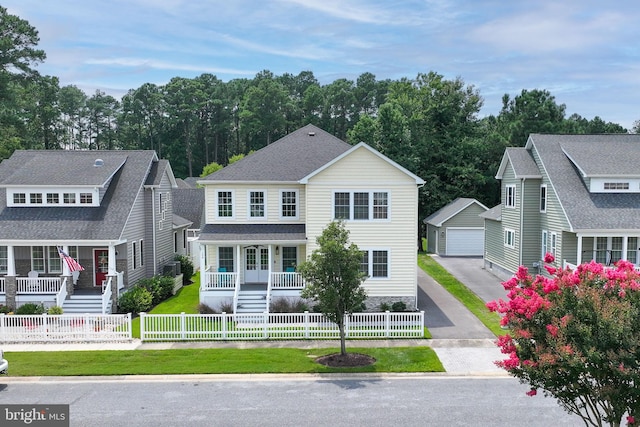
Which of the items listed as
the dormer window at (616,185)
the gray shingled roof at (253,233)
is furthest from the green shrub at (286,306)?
the dormer window at (616,185)

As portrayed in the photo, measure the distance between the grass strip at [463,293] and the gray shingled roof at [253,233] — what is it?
873cm

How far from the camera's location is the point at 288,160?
28375mm

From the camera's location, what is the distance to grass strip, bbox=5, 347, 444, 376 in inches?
679

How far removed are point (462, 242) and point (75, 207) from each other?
95.4ft

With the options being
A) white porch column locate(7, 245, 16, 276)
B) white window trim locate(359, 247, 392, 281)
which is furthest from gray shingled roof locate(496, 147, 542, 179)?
white porch column locate(7, 245, 16, 276)

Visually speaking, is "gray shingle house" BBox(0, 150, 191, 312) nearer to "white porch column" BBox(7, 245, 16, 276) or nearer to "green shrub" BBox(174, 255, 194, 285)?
"white porch column" BBox(7, 245, 16, 276)

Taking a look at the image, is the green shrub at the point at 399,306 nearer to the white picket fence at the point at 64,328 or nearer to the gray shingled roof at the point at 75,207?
the white picket fence at the point at 64,328

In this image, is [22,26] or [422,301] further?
[22,26]

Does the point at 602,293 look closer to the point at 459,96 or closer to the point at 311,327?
the point at 311,327

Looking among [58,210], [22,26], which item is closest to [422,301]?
[58,210]

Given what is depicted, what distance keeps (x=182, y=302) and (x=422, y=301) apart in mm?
12141

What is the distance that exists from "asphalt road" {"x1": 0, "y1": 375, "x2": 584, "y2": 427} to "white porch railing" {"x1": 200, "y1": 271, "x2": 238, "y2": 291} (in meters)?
9.08

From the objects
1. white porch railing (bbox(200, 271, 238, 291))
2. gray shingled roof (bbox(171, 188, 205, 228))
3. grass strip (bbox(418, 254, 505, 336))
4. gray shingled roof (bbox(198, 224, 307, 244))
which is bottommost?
grass strip (bbox(418, 254, 505, 336))

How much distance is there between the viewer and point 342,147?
30.2 m
